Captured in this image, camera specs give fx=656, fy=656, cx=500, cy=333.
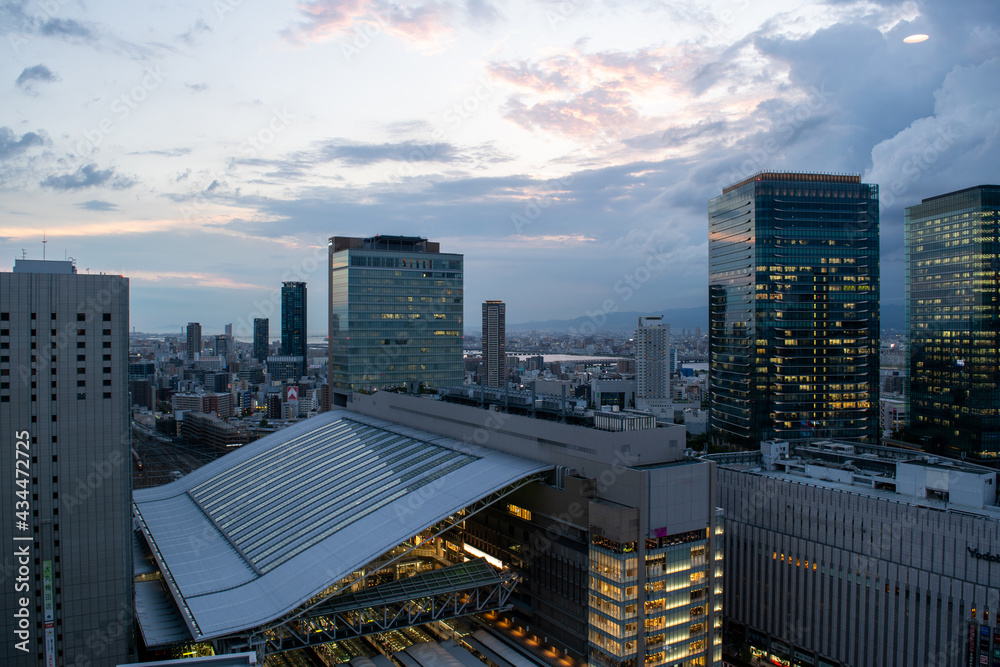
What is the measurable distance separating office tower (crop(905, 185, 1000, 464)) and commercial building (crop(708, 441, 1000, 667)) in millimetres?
63070

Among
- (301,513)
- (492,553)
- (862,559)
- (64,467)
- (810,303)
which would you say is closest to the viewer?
(64,467)

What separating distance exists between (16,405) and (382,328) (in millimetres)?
62351

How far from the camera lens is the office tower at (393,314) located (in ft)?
330

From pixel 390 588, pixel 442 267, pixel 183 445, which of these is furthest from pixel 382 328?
pixel 183 445

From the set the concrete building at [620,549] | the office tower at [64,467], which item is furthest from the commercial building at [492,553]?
the office tower at [64,467]

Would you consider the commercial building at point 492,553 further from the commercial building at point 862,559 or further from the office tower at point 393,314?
the office tower at point 393,314

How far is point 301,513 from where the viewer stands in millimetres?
47625

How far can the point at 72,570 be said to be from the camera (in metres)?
40.9

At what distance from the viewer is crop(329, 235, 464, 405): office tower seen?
330 ft

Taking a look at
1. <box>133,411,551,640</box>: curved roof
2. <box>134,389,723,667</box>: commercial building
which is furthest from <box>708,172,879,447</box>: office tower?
<box>134,389,723,667</box>: commercial building

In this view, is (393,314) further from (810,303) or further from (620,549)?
(620,549)

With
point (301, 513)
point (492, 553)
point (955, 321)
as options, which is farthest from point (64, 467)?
point (955, 321)

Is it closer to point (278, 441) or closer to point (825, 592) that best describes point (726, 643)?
point (825, 592)

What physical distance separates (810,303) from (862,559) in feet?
207
